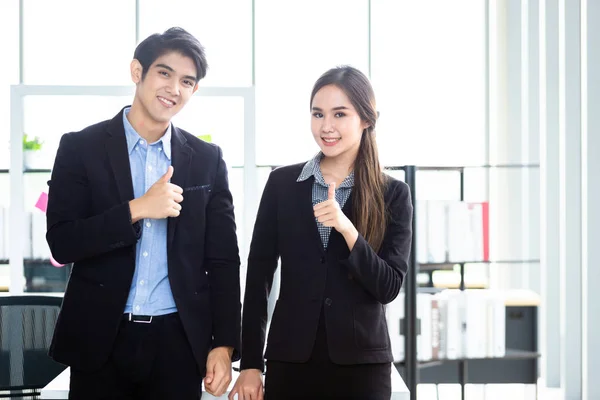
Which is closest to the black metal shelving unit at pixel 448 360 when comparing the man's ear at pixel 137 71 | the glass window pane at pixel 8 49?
the man's ear at pixel 137 71

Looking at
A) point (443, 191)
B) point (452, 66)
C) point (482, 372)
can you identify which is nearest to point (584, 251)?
point (482, 372)

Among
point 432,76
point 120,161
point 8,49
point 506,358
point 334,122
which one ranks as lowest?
point 506,358

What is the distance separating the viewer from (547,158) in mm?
5594

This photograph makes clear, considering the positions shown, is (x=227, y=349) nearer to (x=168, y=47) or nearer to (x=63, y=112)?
(x=168, y=47)

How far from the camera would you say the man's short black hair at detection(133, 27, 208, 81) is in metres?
1.82

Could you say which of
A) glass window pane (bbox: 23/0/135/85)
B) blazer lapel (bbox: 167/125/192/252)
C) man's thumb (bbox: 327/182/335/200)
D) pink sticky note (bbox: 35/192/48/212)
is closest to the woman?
A: man's thumb (bbox: 327/182/335/200)

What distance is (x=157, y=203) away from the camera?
1667 mm

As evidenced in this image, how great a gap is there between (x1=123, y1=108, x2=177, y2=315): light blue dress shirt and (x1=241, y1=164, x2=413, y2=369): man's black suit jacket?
26 centimetres

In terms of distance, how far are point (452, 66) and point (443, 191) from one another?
1.32 metres

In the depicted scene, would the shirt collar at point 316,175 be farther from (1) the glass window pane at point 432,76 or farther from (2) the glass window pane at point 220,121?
(1) the glass window pane at point 432,76

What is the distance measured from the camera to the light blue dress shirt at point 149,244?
1719 mm

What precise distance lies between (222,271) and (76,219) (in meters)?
0.40

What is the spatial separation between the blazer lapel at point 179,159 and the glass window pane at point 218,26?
4906 mm

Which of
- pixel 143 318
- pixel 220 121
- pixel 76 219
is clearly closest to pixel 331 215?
pixel 143 318
